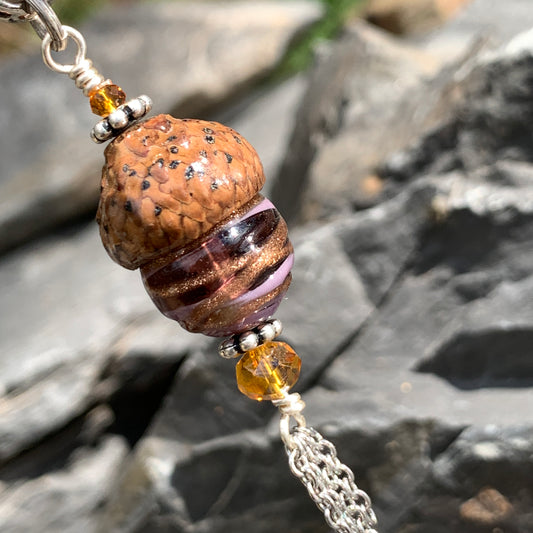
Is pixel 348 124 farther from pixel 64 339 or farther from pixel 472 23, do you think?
pixel 472 23

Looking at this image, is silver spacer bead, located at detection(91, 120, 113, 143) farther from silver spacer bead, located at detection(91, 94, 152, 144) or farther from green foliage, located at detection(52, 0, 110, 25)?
green foliage, located at detection(52, 0, 110, 25)

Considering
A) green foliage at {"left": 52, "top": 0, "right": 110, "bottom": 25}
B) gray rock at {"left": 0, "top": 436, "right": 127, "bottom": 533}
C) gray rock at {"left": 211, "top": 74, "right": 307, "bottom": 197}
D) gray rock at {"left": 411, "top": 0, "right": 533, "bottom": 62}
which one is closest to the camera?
gray rock at {"left": 0, "top": 436, "right": 127, "bottom": 533}

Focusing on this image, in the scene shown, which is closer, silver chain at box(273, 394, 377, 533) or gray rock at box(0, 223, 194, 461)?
silver chain at box(273, 394, 377, 533)

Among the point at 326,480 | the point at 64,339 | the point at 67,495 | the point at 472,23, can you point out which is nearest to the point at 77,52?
the point at 326,480

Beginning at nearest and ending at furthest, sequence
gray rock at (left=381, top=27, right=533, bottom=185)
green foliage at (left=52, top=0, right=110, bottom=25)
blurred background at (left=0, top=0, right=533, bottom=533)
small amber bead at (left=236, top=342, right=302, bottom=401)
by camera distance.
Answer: small amber bead at (left=236, top=342, right=302, bottom=401) → blurred background at (left=0, top=0, right=533, bottom=533) → gray rock at (left=381, top=27, right=533, bottom=185) → green foliage at (left=52, top=0, right=110, bottom=25)

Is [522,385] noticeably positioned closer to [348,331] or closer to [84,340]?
[348,331]

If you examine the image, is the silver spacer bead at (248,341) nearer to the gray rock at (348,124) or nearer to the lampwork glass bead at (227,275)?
the lampwork glass bead at (227,275)

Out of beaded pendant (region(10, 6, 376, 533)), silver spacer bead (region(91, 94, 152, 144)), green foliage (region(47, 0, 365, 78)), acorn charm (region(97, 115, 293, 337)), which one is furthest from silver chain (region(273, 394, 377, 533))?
green foliage (region(47, 0, 365, 78))
